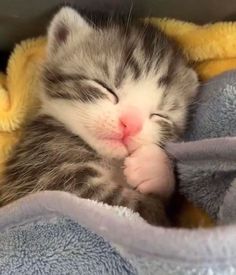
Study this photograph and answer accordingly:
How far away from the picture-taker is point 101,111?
1112 millimetres

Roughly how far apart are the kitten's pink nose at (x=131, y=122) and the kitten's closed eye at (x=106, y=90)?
0.15 ft

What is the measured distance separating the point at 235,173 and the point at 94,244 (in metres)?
0.27

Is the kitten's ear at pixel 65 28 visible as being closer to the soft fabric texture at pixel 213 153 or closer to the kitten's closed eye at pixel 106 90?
the kitten's closed eye at pixel 106 90

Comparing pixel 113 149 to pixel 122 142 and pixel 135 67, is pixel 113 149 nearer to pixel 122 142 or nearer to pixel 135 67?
pixel 122 142

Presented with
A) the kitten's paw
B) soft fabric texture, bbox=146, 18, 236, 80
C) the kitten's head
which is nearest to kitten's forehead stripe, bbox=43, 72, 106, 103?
the kitten's head

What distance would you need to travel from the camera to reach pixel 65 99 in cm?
117

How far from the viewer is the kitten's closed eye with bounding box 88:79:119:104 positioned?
112cm

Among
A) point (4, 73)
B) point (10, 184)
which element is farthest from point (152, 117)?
point (4, 73)

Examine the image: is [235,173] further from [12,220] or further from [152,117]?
[12,220]

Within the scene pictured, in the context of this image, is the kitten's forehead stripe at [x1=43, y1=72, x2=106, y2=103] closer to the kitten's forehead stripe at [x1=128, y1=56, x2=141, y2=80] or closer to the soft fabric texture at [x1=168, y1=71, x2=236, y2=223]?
the kitten's forehead stripe at [x1=128, y1=56, x2=141, y2=80]

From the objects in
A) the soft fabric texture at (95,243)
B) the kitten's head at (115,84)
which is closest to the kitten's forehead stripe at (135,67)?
the kitten's head at (115,84)

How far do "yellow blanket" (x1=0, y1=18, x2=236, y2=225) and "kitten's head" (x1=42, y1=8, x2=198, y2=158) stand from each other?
0.19 feet

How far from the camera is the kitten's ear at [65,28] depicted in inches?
48.2

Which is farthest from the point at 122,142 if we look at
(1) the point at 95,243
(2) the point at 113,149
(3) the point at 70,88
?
(1) the point at 95,243
